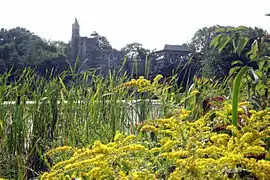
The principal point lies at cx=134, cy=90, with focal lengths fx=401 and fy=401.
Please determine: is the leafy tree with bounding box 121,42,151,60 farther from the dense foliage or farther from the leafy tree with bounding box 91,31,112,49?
the leafy tree with bounding box 91,31,112,49

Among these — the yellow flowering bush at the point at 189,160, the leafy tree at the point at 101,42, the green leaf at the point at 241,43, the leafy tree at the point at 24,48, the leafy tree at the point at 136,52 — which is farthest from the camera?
the leafy tree at the point at 101,42

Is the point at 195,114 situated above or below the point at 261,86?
below

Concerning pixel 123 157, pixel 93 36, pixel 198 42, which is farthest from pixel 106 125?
pixel 93 36

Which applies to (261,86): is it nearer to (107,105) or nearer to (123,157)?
(123,157)

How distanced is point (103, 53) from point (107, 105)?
4158 centimetres

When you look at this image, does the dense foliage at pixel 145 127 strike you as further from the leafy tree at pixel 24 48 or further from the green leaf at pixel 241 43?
the leafy tree at pixel 24 48

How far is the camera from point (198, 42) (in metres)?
42.4

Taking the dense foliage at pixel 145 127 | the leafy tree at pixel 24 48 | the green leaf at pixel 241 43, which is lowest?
the dense foliage at pixel 145 127

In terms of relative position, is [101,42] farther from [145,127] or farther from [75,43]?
[145,127]

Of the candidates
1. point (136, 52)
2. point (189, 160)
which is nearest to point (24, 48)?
point (136, 52)

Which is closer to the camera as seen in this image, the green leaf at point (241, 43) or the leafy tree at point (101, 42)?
the green leaf at point (241, 43)

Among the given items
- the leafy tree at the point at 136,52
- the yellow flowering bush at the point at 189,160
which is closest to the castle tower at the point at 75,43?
the leafy tree at the point at 136,52

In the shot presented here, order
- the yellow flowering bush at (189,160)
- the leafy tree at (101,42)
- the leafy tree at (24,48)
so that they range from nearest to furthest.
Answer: the yellow flowering bush at (189,160) → the leafy tree at (24,48) → the leafy tree at (101,42)

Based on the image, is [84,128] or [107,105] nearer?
[84,128]
